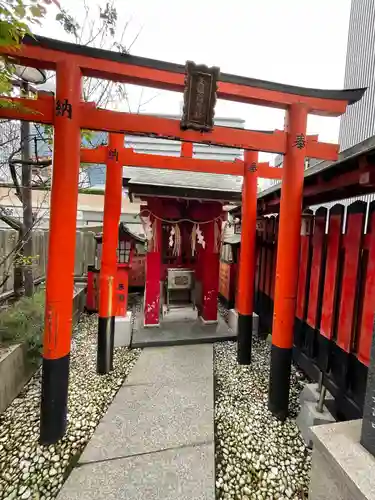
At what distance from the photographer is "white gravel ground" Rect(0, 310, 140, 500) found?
236cm

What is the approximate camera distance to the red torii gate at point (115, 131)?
2764mm

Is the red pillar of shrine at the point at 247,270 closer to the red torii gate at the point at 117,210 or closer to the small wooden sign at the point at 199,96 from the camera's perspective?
the red torii gate at the point at 117,210

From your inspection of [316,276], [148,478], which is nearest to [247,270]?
[316,276]

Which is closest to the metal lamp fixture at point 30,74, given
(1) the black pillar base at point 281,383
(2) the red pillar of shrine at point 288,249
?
(2) the red pillar of shrine at point 288,249

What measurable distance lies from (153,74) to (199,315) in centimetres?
572

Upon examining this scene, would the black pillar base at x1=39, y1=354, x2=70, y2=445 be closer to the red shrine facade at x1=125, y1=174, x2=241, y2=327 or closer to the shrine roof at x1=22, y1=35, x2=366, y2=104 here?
the red shrine facade at x1=125, y1=174, x2=241, y2=327

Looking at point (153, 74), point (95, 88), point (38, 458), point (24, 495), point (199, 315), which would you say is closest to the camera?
point (24, 495)

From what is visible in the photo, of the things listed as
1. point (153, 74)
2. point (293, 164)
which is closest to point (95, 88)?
point (153, 74)

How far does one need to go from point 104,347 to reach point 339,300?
12.7ft

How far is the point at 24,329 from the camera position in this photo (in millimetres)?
4090

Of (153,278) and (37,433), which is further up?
(153,278)

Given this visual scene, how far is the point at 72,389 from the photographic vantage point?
380 cm

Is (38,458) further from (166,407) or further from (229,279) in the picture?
(229,279)

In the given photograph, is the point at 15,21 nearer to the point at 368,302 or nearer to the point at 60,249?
the point at 60,249
